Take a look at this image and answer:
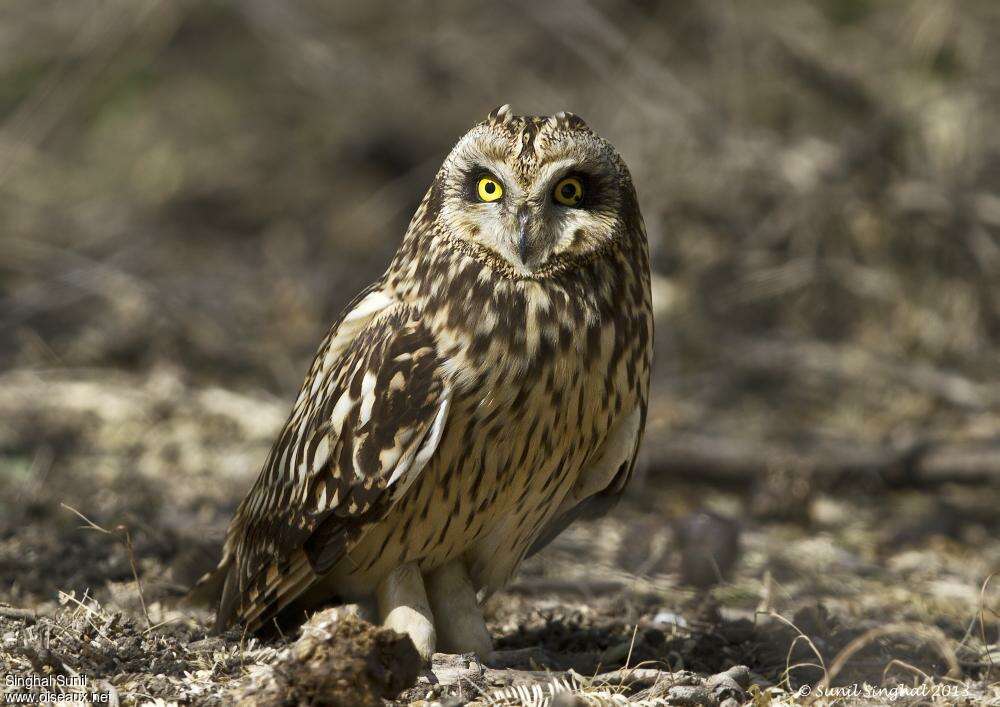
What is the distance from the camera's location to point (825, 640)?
12.7 feet

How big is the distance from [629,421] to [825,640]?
0.98 meters

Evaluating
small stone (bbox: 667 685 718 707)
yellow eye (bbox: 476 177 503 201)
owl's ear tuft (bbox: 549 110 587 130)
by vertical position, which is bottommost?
small stone (bbox: 667 685 718 707)

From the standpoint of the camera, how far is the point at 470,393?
3.27 metres

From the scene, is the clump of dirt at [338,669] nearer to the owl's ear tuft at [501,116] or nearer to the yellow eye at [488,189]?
the yellow eye at [488,189]

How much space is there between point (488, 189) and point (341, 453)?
0.81m

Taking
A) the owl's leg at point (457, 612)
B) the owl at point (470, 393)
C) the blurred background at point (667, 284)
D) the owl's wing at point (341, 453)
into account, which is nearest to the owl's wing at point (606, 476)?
the owl at point (470, 393)

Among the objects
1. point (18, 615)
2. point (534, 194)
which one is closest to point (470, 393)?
point (534, 194)

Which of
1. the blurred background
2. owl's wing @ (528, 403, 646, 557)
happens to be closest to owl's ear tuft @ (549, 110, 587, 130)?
owl's wing @ (528, 403, 646, 557)

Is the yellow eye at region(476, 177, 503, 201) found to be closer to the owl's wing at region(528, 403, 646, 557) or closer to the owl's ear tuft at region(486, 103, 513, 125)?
the owl's ear tuft at region(486, 103, 513, 125)

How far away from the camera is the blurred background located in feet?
16.6

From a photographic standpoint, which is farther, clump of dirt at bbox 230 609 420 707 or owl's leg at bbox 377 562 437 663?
owl's leg at bbox 377 562 437 663

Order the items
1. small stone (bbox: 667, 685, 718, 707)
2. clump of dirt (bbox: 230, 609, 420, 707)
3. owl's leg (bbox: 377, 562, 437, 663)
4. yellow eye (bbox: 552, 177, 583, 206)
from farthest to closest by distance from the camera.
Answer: owl's leg (bbox: 377, 562, 437, 663), yellow eye (bbox: 552, 177, 583, 206), small stone (bbox: 667, 685, 718, 707), clump of dirt (bbox: 230, 609, 420, 707)

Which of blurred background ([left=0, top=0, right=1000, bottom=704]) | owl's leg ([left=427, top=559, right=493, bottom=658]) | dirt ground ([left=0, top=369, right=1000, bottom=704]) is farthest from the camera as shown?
blurred background ([left=0, top=0, right=1000, bottom=704])

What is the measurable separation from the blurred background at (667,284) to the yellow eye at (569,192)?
140 cm
